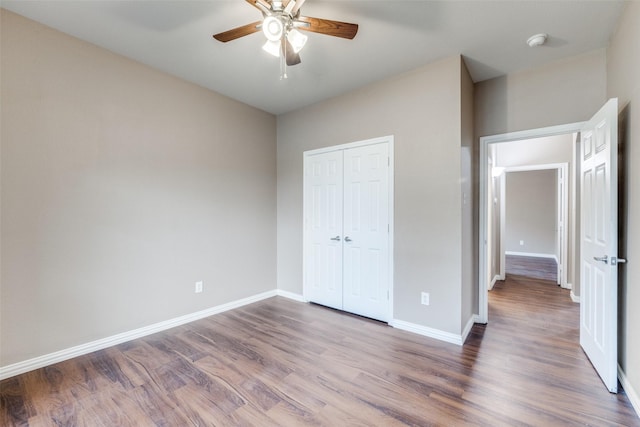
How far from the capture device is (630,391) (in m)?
1.83

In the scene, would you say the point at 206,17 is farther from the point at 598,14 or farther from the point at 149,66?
the point at 598,14

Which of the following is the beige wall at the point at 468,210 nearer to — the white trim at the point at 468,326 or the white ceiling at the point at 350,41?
the white trim at the point at 468,326

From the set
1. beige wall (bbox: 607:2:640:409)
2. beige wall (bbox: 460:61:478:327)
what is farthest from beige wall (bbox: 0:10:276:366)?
beige wall (bbox: 607:2:640:409)

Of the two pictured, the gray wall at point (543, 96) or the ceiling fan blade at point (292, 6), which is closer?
the ceiling fan blade at point (292, 6)

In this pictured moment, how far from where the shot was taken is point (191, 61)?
9.07 ft

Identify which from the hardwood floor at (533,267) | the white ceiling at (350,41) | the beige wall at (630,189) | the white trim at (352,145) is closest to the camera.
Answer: the beige wall at (630,189)

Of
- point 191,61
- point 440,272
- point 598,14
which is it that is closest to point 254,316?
point 440,272

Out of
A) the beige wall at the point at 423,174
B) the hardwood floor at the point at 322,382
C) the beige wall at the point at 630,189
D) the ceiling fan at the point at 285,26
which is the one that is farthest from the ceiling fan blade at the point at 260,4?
the hardwood floor at the point at 322,382

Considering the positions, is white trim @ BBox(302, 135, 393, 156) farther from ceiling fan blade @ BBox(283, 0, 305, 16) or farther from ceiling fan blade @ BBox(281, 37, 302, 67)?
ceiling fan blade @ BBox(283, 0, 305, 16)

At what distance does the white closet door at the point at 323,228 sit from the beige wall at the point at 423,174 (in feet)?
1.63

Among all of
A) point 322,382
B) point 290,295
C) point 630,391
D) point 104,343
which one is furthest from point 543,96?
point 104,343

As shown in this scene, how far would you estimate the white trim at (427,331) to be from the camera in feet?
8.74

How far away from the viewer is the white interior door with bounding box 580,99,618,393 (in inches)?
75.1

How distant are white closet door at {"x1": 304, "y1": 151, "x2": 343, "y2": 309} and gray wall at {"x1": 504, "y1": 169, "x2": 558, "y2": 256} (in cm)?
689
